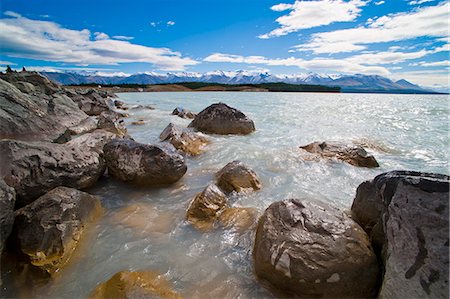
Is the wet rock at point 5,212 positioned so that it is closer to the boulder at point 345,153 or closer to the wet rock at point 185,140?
the wet rock at point 185,140

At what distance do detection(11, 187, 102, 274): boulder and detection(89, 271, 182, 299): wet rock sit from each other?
0.88m

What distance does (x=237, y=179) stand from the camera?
5.80m

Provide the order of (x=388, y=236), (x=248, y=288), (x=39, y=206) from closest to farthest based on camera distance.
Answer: (x=388, y=236) < (x=248, y=288) < (x=39, y=206)

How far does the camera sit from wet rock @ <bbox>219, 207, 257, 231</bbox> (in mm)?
4416

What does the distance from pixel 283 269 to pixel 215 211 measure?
193 cm

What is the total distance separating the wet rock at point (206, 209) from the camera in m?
4.52

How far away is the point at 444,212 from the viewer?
2.41 m

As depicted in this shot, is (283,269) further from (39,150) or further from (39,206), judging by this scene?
(39,150)

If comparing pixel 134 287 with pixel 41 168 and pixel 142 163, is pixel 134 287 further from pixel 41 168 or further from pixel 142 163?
pixel 142 163

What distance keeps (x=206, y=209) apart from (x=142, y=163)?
2.08 metres

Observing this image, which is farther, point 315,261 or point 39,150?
point 39,150

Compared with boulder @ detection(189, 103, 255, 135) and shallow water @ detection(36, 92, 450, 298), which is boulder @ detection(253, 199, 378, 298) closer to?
shallow water @ detection(36, 92, 450, 298)

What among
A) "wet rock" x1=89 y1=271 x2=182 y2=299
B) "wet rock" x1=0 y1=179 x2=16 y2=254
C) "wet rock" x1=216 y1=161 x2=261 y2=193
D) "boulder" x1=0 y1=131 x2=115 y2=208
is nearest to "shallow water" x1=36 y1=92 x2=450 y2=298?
"wet rock" x1=89 y1=271 x2=182 y2=299

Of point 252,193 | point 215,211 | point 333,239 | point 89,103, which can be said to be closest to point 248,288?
point 333,239
